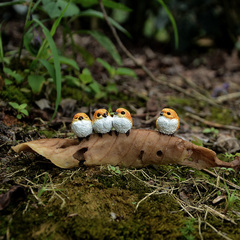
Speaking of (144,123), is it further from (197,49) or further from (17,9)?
(197,49)

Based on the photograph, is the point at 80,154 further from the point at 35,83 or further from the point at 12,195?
the point at 35,83

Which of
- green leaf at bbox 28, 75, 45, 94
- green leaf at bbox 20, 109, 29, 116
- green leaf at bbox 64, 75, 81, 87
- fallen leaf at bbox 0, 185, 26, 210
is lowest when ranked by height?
green leaf at bbox 64, 75, 81, 87

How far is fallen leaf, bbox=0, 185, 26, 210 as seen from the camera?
125 cm

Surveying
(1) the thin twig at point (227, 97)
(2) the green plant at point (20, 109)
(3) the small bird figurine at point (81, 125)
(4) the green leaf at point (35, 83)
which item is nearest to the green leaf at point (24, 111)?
(2) the green plant at point (20, 109)

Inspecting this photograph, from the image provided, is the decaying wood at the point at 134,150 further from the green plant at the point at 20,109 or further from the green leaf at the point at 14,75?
the green leaf at the point at 14,75

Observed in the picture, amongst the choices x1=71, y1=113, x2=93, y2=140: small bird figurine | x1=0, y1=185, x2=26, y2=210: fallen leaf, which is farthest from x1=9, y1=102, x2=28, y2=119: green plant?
x1=0, y1=185, x2=26, y2=210: fallen leaf

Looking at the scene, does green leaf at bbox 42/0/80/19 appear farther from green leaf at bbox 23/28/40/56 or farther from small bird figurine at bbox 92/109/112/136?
small bird figurine at bbox 92/109/112/136

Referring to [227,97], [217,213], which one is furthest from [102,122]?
[227,97]

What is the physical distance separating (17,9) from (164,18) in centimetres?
298

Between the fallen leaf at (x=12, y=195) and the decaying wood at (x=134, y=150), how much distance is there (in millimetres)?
318

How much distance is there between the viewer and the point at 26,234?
1146 mm

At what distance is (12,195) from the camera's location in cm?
129

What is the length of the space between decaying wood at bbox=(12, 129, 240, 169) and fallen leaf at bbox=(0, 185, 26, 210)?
32 cm

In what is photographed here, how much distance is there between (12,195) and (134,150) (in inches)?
29.8
